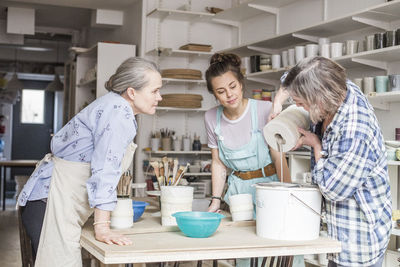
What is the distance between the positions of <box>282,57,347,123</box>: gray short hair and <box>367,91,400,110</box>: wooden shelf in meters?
1.85

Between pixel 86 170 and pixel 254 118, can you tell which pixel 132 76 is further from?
pixel 254 118

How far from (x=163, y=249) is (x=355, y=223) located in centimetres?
67

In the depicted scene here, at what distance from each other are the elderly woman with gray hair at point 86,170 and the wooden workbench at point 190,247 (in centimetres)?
9

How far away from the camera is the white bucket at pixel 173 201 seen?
79.7 inches

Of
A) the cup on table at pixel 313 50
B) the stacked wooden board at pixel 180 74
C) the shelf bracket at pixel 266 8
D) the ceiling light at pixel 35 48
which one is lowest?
the stacked wooden board at pixel 180 74

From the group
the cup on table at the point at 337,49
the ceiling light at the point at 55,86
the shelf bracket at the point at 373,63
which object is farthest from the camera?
the ceiling light at the point at 55,86

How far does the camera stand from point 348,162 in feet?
5.49

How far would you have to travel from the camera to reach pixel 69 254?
1870 mm

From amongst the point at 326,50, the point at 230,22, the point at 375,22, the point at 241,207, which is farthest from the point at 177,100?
the point at 241,207

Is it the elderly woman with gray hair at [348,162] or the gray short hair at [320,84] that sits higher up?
the gray short hair at [320,84]

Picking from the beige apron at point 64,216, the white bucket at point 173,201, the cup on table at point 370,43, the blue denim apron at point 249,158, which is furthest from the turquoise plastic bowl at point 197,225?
the cup on table at point 370,43

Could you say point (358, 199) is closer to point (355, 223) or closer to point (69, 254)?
point (355, 223)

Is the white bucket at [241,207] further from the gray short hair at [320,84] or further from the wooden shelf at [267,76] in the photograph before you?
the wooden shelf at [267,76]

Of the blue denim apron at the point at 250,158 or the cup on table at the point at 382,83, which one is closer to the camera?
the blue denim apron at the point at 250,158
